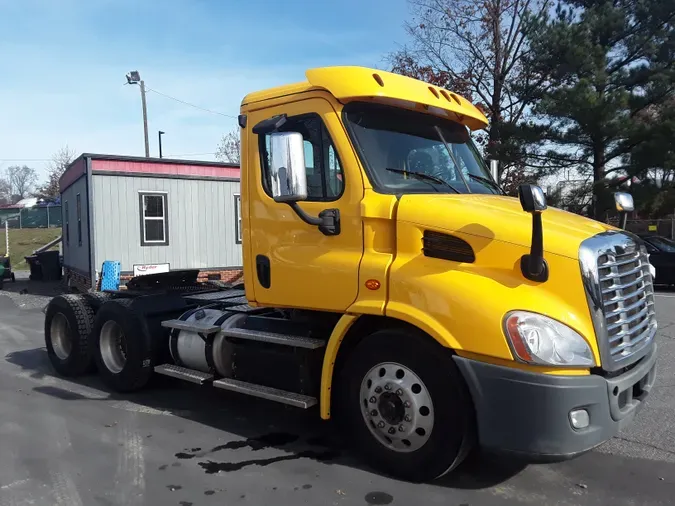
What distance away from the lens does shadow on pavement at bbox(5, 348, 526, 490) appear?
173 inches

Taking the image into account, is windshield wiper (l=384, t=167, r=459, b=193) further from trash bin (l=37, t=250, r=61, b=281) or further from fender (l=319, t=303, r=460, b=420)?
trash bin (l=37, t=250, r=61, b=281)

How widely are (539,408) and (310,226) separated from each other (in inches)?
81.3

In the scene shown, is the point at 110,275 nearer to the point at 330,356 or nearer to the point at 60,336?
the point at 60,336

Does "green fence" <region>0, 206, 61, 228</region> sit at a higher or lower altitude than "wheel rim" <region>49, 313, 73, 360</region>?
higher

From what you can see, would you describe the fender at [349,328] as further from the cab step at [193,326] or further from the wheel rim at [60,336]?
the wheel rim at [60,336]

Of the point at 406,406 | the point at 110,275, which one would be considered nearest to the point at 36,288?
the point at 110,275

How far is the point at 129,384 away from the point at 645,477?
4.80 m

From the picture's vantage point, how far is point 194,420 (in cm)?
561

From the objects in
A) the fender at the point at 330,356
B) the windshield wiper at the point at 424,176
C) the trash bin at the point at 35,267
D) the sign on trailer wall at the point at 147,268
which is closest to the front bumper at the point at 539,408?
the fender at the point at 330,356

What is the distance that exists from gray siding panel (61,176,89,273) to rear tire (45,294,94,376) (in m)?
8.73

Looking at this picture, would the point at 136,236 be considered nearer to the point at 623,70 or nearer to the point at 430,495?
the point at 430,495

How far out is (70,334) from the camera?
7.23 metres

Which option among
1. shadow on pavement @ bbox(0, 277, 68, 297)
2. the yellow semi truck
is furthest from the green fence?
the yellow semi truck

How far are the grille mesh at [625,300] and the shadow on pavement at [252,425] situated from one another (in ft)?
4.04
